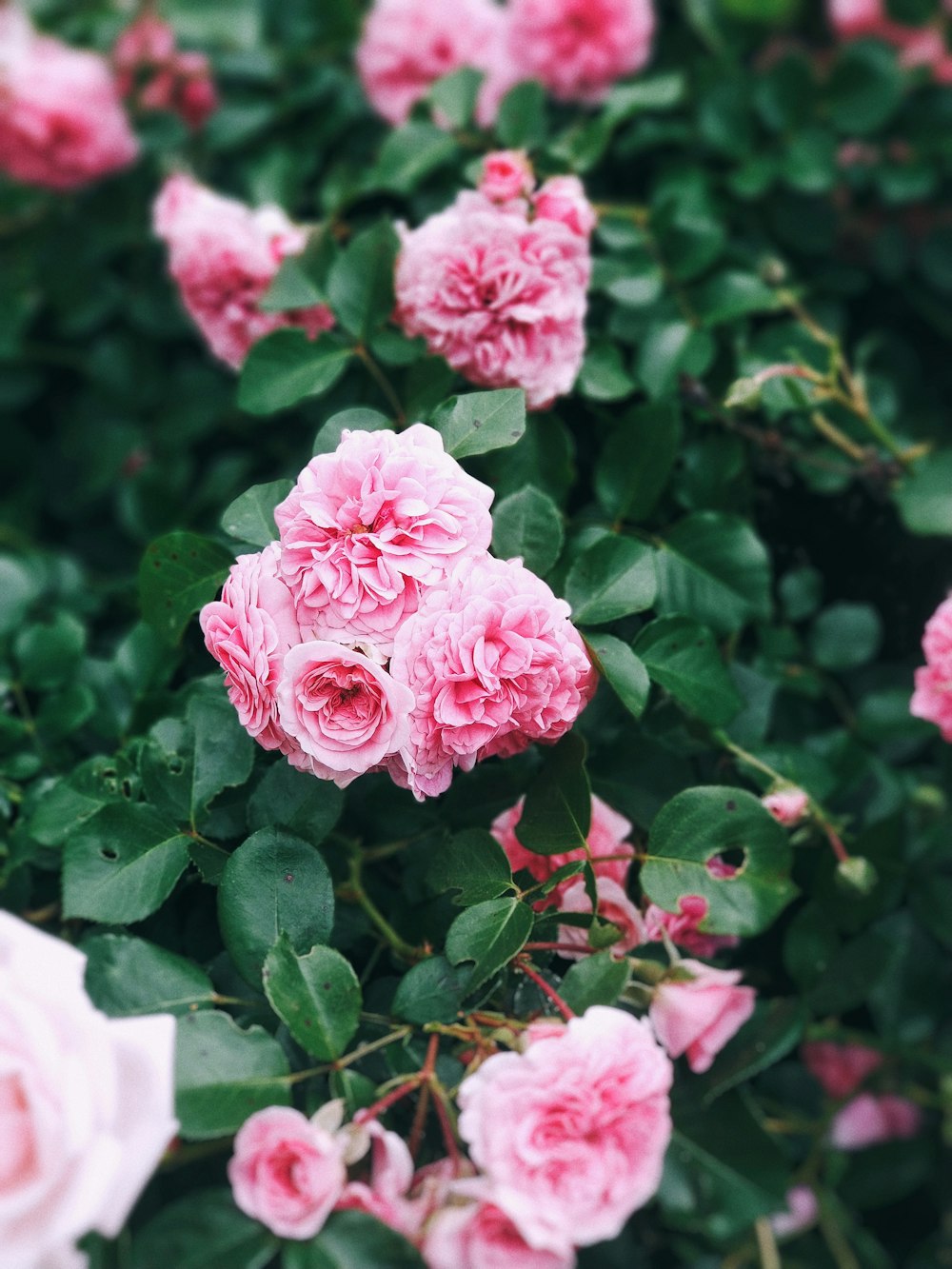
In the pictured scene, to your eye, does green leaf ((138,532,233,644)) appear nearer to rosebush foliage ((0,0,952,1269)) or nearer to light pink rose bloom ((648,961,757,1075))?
rosebush foliage ((0,0,952,1269))

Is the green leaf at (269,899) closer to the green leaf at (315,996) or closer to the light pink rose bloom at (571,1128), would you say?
the green leaf at (315,996)

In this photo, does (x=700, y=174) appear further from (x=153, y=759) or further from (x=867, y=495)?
(x=153, y=759)

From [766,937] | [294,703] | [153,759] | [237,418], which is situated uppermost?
[294,703]

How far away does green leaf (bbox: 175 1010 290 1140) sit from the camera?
1.74ft

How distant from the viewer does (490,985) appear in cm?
62

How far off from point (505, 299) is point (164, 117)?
0.75 m

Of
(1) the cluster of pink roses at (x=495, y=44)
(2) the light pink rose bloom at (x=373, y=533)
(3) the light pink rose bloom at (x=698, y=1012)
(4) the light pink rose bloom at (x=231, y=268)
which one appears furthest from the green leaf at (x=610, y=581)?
(1) the cluster of pink roses at (x=495, y=44)

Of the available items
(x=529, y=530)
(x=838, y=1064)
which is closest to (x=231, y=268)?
(x=529, y=530)

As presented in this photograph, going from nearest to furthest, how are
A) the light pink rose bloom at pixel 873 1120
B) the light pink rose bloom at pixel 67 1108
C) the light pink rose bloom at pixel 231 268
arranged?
the light pink rose bloom at pixel 67 1108
the light pink rose bloom at pixel 231 268
the light pink rose bloom at pixel 873 1120

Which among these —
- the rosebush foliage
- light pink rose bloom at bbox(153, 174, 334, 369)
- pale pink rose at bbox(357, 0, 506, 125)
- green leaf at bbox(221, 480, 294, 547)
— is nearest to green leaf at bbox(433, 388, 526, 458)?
the rosebush foliage

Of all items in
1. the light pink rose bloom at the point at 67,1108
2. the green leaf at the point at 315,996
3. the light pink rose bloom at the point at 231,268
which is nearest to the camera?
the light pink rose bloom at the point at 67,1108

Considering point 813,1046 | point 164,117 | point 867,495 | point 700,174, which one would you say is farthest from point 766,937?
point 164,117

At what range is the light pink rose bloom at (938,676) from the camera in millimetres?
703

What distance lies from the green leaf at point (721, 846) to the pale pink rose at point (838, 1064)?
46 cm
